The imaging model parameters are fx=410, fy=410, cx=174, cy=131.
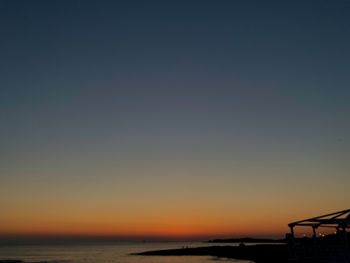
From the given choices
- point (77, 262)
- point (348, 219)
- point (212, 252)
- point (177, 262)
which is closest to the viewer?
point (348, 219)

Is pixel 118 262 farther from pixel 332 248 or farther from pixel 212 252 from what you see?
pixel 332 248

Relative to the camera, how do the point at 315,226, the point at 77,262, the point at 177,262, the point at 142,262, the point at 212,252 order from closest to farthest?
the point at 315,226 → the point at 177,262 → the point at 142,262 → the point at 77,262 → the point at 212,252

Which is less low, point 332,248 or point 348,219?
point 348,219

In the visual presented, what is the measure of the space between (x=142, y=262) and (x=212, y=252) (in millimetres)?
23645

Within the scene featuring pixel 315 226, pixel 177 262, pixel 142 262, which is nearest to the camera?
pixel 315 226

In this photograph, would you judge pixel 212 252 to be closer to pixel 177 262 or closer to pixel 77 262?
pixel 177 262

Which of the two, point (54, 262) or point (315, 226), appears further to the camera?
point (54, 262)

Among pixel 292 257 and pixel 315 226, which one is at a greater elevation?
pixel 315 226

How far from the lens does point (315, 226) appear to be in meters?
21.1

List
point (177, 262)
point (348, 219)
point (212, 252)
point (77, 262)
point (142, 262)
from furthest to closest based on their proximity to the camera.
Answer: point (212, 252) < point (77, 262) < point (142, 262) < point (177, 262) < point (348, 219)

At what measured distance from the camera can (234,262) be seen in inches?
2682

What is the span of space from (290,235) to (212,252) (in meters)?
83.1

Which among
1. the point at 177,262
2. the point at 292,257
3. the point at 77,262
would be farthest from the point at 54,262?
the point at 292,257

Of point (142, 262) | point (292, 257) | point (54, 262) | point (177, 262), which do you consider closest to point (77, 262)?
point (54, 262)
